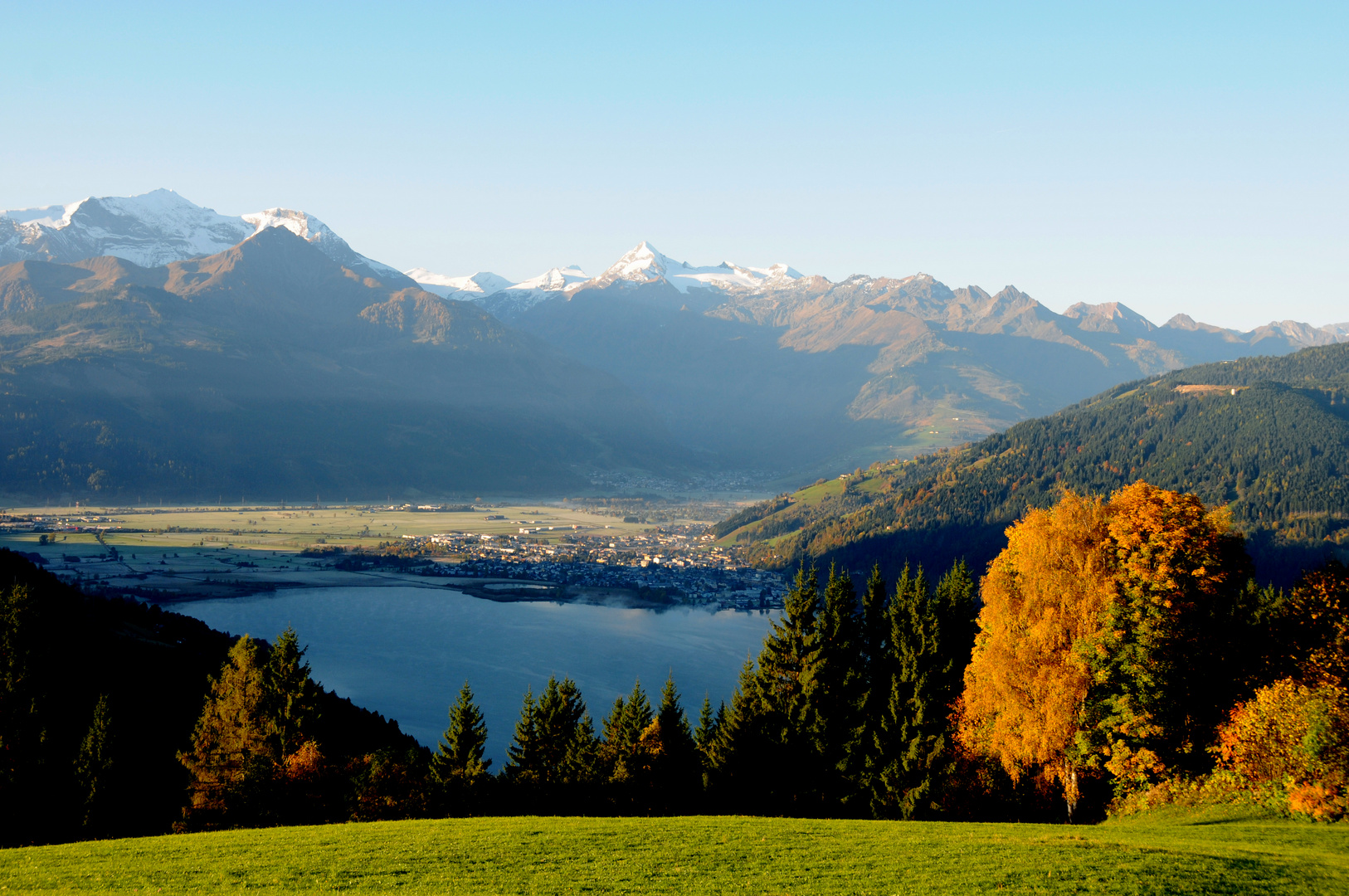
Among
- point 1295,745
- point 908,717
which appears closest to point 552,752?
point 908,717

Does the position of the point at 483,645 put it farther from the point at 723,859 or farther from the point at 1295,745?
the point at 1295,745

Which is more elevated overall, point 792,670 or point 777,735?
point 792,670

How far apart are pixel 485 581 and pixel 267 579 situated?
126ft

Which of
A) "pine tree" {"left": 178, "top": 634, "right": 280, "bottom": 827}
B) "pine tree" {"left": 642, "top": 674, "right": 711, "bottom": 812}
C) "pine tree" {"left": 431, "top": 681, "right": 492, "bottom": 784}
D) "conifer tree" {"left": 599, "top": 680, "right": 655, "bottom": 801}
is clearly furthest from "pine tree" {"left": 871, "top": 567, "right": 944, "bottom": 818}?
"pine tree" {"left": 178, "top": 634, "right": 280, "bottom": 827}

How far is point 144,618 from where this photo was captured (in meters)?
84.3

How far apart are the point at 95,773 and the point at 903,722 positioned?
37.0 metres

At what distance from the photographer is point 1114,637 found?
31.1m

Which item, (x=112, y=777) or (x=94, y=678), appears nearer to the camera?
(x=112, y=777)

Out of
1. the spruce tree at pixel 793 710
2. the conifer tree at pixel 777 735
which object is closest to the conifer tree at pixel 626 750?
the conifer tree at pixel 777 735

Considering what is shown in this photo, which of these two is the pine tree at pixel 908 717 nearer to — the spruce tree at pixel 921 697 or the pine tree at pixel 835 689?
the spruce tree at pixel 921 697

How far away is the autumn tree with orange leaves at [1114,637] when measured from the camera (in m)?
31.4

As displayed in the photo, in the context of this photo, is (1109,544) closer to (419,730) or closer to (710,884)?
(710,884)

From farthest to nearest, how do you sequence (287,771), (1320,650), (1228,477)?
1. (1228,477)
2. (287,771)
3. (1320,650)

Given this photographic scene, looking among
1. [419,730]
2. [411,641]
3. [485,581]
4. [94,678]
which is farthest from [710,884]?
[485,581]
